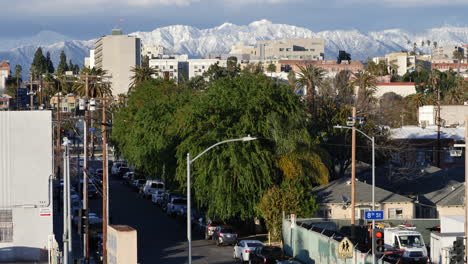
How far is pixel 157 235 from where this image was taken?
62688mm

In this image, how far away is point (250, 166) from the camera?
59.6m

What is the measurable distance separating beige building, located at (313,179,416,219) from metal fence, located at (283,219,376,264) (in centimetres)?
722

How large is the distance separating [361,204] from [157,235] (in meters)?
14.0

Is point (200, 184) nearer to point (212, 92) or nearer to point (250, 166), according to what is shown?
point (250, 166)

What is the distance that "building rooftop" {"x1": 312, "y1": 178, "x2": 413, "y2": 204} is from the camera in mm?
61906

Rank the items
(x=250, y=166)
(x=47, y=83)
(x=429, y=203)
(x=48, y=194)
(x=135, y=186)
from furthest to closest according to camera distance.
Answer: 1. (x=47, y=83)
2. (x=135, y=186)
3. (x=429, y=203)
4. (x=250, y=166)
5. (x=48, y=194)

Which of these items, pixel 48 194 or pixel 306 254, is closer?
pixel 306 254

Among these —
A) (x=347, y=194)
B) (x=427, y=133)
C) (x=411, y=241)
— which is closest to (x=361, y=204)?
(x=347, y=194)

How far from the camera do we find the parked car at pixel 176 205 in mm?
72688

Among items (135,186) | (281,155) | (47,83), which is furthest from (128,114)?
(47,83)

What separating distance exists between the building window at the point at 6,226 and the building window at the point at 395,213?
2506cm

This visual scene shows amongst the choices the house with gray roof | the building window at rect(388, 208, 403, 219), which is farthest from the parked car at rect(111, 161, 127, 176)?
the building window at rect(388, 208, 403, 219)

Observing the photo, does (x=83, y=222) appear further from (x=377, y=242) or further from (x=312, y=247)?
(x=377, y=242)

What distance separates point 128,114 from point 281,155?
44517mm
